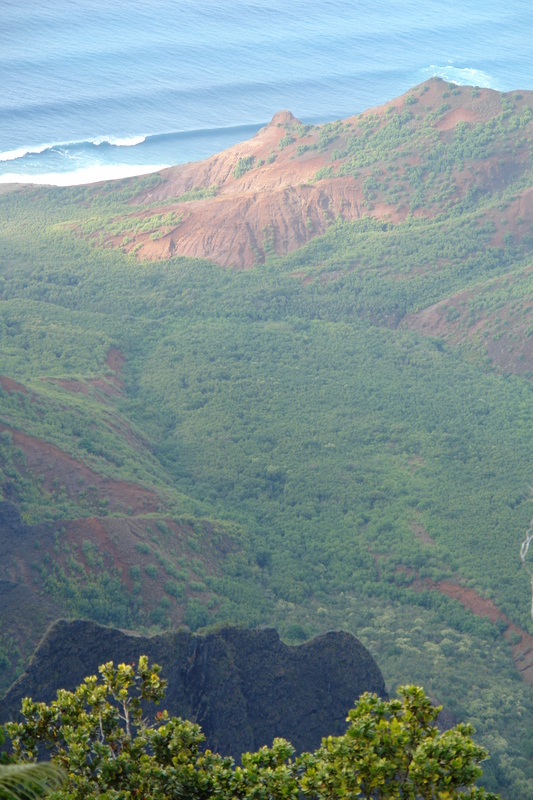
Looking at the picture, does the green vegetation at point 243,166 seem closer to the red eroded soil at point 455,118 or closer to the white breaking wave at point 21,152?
the red eroded soil at point 455,118

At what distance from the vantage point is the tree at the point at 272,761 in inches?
496

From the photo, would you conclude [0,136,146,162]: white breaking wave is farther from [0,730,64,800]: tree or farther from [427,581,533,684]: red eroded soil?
[0,730,64,800]: tree

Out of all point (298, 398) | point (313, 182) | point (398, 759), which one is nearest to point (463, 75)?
point (313, 182)

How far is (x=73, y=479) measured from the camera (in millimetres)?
42469

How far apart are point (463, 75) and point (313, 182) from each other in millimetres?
87051

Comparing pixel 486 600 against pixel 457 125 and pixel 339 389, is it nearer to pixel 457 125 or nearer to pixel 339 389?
pixel 339 389

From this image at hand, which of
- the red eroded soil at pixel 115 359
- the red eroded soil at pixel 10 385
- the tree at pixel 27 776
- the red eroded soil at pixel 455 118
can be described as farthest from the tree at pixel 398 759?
the red eroded soil at pixel 455 118

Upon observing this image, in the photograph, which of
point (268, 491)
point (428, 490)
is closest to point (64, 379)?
point (268, 491)

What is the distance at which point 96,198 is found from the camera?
8844cm

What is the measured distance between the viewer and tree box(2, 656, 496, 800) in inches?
496

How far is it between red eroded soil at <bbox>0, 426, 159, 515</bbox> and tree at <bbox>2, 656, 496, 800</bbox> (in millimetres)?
28261

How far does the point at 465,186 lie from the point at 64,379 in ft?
151

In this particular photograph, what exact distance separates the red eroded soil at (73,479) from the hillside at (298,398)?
0.42 feet

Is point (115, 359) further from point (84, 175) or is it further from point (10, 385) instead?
point (84, 175)
